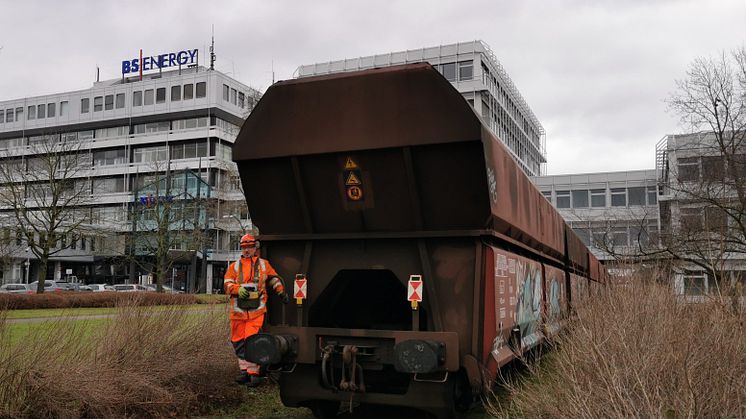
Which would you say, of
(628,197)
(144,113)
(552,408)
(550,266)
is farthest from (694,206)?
(144,113)

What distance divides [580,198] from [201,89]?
40.0 metres

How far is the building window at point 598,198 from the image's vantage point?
198ft

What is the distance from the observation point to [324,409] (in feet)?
24.8

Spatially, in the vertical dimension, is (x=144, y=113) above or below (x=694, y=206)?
above

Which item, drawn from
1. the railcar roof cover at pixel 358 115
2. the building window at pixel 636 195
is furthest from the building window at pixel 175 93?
the railcar roof cover at pixel 358 115

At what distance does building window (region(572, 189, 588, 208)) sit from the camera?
6144cm

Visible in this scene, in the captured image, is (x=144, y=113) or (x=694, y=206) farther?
(x=144, y=113)

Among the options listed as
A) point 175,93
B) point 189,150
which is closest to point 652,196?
point 189,150

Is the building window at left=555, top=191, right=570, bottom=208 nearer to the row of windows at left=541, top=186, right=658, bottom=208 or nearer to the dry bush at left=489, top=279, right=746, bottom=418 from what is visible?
the row of windows at left=541, top=186, right=658, bottom=208

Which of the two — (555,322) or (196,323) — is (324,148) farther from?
(555,322)

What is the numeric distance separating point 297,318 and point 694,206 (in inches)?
943

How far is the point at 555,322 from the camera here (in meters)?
10.8

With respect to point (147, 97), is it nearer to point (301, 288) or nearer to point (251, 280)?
point (251, 280)

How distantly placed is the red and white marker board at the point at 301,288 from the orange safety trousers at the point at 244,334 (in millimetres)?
451
